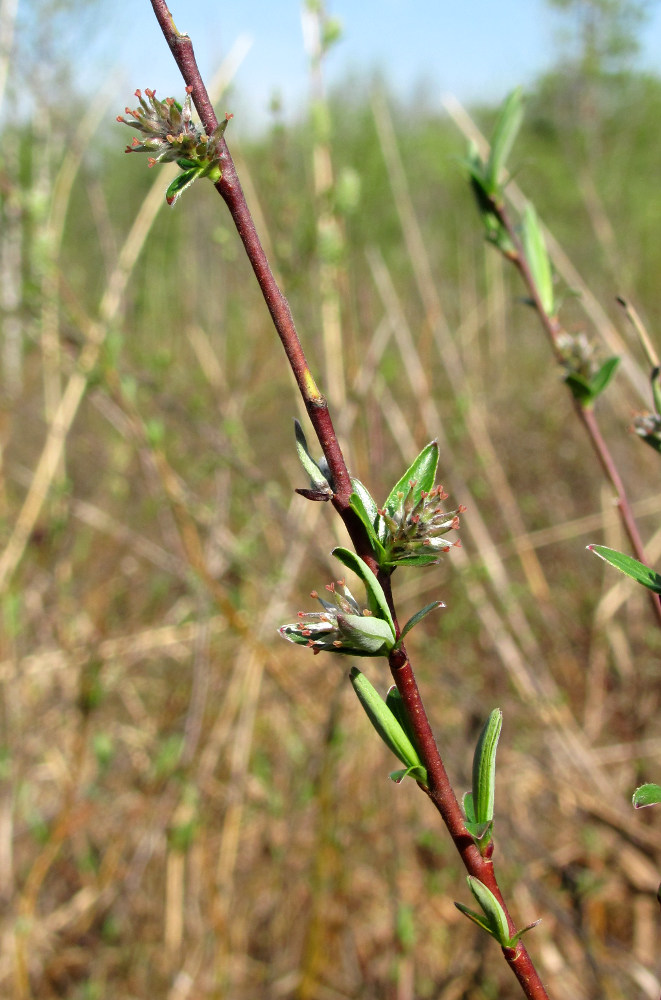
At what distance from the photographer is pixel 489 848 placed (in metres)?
0.52

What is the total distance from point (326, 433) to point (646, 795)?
295 mm

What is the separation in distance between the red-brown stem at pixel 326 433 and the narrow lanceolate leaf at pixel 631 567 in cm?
15

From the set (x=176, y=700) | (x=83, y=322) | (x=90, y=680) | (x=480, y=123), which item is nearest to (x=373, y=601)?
(x=83, y=322)

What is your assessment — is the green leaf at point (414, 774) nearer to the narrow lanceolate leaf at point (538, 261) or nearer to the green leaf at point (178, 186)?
the green leaf at point (178, 186)

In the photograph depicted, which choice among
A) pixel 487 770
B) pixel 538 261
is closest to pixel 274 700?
pixel 538 261

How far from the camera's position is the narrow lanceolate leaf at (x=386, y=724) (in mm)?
470

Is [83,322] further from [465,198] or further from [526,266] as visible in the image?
[465,198]

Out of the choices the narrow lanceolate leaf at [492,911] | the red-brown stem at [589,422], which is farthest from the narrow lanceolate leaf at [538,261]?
the narrow lanceolate leaf at [492,911]

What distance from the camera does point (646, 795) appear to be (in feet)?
1.54

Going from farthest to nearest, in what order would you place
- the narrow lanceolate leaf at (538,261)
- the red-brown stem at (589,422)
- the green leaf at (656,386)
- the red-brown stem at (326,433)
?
the narrow lanceolate leaf at (538,261), the red-brown stem at (589,422), the green leaf at (656,386), the red-brown stem at (326,433)

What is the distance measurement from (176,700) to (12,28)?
2253mm

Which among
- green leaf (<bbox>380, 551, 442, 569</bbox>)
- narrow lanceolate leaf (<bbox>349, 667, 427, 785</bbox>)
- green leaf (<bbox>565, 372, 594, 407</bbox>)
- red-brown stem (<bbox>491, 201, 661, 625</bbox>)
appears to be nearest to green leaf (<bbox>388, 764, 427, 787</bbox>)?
narrow lanceolate leaf (<bbox>349, 667, 427, 785</bbox>)

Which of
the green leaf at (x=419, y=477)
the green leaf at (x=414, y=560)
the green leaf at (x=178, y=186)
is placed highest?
the green leaf at (x=178, y=186)

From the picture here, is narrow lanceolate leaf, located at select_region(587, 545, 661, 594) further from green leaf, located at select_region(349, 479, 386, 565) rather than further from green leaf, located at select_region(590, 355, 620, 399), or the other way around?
green leaf, located at select_region(590, 355, 620, 399)
